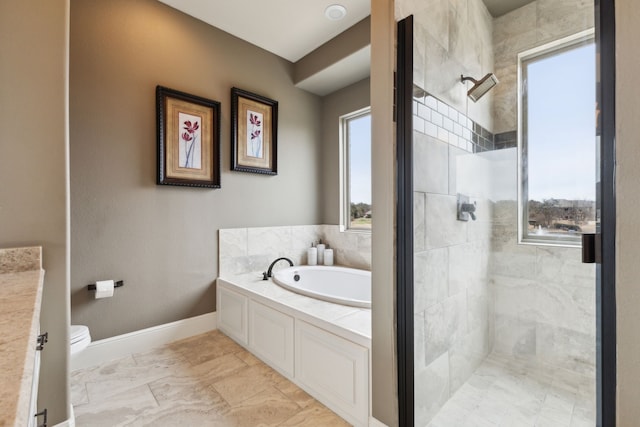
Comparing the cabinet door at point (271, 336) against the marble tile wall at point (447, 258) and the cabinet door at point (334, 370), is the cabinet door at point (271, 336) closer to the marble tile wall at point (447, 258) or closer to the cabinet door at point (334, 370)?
the cabinet door at point (334, 370)

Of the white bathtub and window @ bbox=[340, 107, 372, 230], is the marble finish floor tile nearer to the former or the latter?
the white bathtub

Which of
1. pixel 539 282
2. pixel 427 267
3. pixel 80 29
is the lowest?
pixel 539 282

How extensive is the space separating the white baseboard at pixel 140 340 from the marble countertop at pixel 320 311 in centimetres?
53

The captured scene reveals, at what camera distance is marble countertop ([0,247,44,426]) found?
0.40m

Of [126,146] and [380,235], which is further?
[126,146]

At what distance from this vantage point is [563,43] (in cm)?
152

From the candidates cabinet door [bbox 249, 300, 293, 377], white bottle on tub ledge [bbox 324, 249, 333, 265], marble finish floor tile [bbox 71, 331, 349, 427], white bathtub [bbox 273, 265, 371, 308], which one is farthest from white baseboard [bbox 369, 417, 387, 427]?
white bottle on tub ledge [bbox 324, 249, 333, 265]

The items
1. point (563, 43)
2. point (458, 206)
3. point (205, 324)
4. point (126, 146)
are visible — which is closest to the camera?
point (563, 43)

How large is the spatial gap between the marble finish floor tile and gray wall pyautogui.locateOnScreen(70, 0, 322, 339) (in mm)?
366

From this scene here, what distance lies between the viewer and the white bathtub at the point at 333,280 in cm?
292

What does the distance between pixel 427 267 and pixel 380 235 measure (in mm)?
340

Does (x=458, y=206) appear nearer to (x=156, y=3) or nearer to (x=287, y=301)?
(x=287, y=301)

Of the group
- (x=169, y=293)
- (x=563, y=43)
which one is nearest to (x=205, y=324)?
(x=169, y=293)

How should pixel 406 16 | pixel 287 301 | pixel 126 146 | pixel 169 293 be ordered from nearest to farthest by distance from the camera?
pixel 406 16 < pixel 287 301 < pixel 126 146 < pixel 169 293
